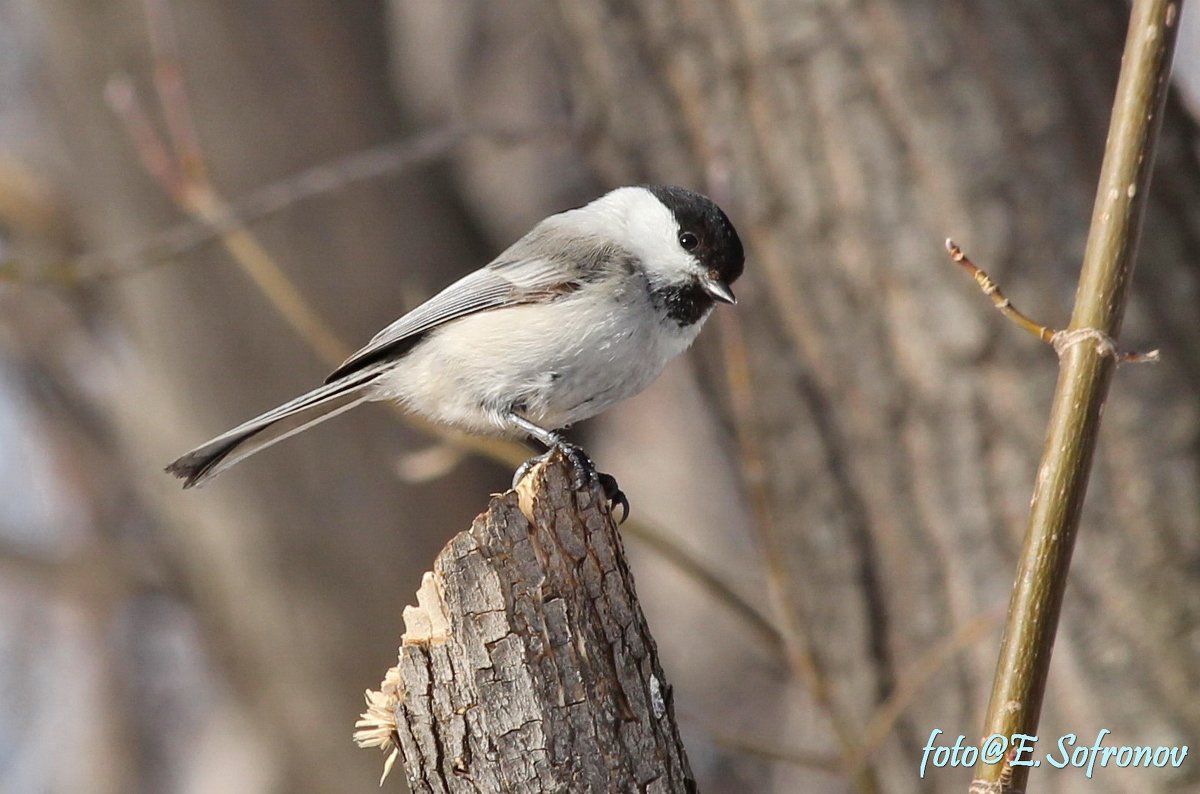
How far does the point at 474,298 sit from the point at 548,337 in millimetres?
271

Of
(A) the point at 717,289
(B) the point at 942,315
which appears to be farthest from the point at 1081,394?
(B) the point at 942,315

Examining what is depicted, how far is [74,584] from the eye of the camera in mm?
5766

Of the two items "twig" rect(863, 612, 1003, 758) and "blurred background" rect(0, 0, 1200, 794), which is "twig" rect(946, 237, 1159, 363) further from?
"twig" rect(863, 612, 1003, 758)

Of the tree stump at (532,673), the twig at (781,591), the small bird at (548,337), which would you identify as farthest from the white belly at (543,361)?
the tree stump at (532,673)

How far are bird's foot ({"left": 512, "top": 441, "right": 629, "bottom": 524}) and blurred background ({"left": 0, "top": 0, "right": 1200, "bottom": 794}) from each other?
390 mm

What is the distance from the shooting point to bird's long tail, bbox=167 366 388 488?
2.30 m

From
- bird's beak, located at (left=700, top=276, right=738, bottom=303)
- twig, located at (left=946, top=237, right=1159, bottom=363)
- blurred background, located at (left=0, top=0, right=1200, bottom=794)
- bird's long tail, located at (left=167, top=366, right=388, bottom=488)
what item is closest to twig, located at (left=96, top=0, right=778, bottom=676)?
blurred background, located at (left=0, top=0, right=1200, bottom=794)

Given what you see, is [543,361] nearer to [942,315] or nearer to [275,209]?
[942,315]

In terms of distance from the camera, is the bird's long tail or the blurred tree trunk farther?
the blurred tree trunk

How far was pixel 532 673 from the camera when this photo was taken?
5.28 feet

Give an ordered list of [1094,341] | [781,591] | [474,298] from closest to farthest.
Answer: [1094,341] → [474,298] → [781,591]

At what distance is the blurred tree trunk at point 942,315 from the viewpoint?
2783mm

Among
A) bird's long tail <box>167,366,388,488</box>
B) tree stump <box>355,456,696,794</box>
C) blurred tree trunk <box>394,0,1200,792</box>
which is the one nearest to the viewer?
tree stump <box>355,456,696,794</box>

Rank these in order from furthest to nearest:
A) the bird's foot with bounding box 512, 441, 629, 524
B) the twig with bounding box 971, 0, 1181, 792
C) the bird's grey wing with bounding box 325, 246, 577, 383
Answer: the bird's grey wing with bounding box 325, 246, 577, 383 → the bird's foot with bounding box 512, 441, 629, 524 → the twig with bounding box 971, 0, 1181, 792
